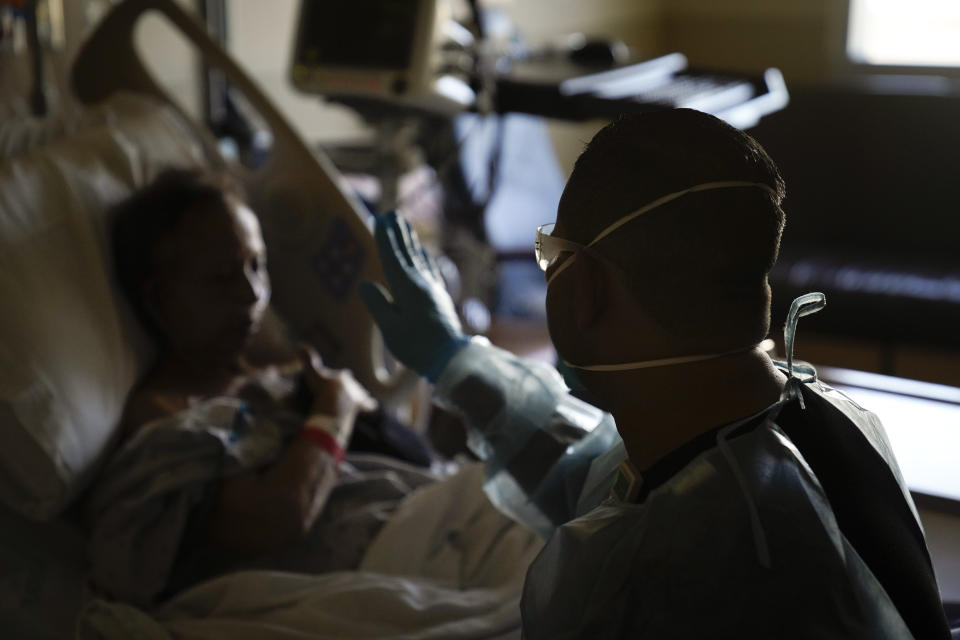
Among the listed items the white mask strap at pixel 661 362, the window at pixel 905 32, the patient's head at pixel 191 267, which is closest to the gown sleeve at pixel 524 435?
the white mask strap at pixel 661 362

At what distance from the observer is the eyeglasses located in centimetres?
100

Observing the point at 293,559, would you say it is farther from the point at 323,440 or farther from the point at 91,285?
the point at 91,285

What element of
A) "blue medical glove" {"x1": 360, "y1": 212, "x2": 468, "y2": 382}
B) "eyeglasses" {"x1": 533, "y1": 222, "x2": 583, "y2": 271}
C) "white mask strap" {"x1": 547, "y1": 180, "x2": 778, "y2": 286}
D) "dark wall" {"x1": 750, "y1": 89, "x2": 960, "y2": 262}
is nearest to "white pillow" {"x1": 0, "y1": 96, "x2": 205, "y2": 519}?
"blue medical glove" {"x1": 360, "y1": 212, "x2": 468, "y2": 382}

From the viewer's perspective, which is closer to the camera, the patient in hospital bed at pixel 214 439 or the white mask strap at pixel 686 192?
the white mask strap at pixel 686 192

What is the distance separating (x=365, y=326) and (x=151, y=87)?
68 cm

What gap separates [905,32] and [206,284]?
4.25m

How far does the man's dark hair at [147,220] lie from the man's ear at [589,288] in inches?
35.0

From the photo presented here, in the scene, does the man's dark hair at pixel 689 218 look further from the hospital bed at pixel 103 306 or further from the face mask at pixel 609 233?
the hospital bed at pixel 103 306

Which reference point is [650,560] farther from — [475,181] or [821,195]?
[821,195]

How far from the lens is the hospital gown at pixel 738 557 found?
0.86m

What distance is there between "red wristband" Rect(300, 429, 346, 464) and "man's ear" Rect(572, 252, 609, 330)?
0.70m

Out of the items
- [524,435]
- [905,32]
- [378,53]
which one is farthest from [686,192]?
[905,32]

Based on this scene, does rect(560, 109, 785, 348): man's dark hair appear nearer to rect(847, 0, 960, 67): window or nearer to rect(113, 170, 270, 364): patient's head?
rect(113, 170, 270, 364): patient's head

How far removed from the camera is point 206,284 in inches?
66.1
